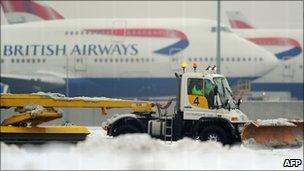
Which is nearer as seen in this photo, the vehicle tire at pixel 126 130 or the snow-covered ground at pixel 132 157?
the snow-covered ground at pixel 132 157

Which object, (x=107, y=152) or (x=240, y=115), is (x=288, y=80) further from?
(x=107, y=152)

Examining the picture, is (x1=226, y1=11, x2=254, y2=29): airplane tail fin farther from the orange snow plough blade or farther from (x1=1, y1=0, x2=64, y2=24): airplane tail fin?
the orange snow plough blade

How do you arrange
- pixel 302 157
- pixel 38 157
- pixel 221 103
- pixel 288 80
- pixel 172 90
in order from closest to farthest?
pixel 38 157, pixel 302 157, pixel 221 103, pixel 172 90, pixel 288 80

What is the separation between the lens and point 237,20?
6356 cm

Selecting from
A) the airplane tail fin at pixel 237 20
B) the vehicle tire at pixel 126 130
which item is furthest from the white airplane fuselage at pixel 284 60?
the vehicle tire at pixel 126 130

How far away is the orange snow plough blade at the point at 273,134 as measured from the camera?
17.7 m

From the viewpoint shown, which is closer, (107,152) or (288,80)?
(107,152)

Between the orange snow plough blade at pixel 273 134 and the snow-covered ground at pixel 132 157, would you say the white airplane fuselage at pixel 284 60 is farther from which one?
the snow-covered ground at pixel 132 157

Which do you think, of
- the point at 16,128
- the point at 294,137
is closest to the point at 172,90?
the point at 294,137

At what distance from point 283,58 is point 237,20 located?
49.7ft

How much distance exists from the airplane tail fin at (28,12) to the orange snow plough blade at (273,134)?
35.5 meters

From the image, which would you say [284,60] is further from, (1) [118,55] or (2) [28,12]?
(2) [28,12]

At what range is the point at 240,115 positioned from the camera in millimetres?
17344

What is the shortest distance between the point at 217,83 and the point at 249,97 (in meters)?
26.1
